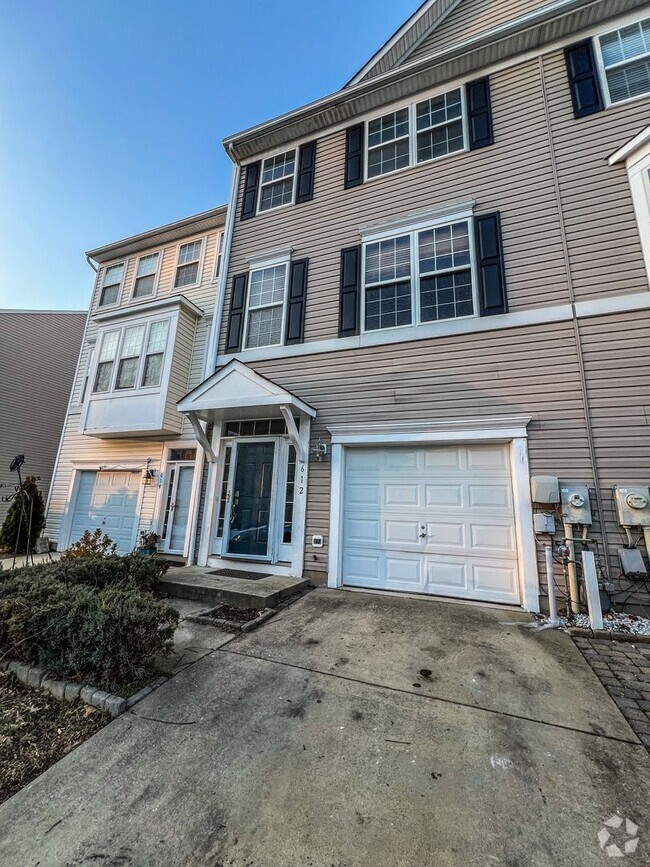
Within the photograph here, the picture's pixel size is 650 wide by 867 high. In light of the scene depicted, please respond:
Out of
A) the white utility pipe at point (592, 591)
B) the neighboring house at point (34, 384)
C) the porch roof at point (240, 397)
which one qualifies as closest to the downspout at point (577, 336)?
the white utility pipe at point (592, 591)

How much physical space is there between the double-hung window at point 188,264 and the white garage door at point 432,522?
293 inches

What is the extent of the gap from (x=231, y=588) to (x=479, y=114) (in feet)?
28.2

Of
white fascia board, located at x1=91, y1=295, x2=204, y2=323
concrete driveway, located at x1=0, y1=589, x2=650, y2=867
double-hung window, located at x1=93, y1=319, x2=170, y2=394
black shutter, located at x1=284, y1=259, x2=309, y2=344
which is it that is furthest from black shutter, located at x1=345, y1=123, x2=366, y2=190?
concrete driveway, located at x1=0, y1=589, x2=650, y2=867

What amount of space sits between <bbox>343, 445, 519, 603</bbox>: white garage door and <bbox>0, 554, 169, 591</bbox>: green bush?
2.76 meters

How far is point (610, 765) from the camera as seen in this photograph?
1.93m

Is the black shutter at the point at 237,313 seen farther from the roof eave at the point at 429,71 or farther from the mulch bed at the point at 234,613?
the mulch bed at the point at 234,613

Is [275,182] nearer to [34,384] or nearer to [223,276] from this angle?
[223,276]

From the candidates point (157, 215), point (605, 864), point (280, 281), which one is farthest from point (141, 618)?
point (157, 215)

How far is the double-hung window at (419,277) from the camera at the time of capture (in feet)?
18.3

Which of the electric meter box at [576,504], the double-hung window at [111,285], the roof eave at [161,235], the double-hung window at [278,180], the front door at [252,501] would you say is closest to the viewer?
the electric meter box at [576,504]

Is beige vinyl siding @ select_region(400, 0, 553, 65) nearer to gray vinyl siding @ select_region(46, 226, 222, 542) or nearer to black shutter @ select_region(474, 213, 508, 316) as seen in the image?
black shutter @ select_region(474, 213, 508, 316)

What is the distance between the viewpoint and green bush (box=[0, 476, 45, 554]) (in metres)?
8.27

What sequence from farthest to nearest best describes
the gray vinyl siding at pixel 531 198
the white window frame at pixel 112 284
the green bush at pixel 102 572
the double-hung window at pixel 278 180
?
the white window frame at pixel 112 284
the double-hung window at pixel 278 180
the gray vinyl siding at pixel 531 198
the green bush at pixel 102 572

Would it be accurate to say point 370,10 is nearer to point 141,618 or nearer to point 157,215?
point 157,215
